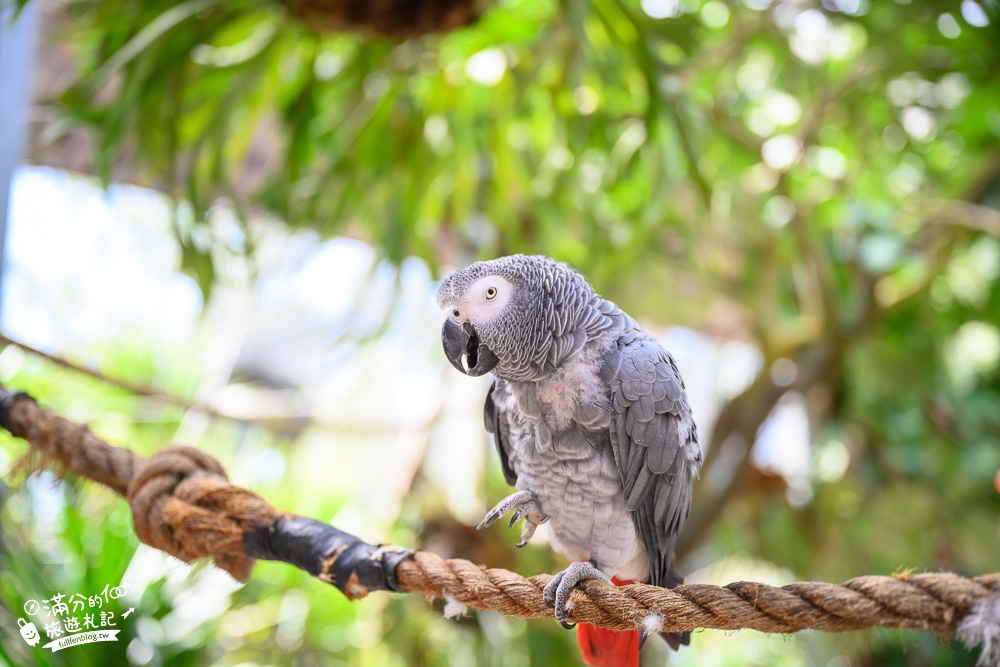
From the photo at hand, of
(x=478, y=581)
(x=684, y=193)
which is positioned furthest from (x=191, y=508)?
(x=684, y=193)

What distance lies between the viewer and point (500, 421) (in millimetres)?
840

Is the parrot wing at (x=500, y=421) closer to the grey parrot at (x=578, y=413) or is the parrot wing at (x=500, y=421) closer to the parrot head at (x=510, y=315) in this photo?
the grey parrot at (x=578, y=413)

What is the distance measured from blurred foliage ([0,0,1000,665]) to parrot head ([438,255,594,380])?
0.92 m

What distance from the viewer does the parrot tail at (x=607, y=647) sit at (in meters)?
0.76

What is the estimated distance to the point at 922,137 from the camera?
2422 millimetres

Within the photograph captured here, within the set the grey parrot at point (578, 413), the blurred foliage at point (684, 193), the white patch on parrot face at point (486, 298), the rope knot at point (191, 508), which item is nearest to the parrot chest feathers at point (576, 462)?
the grey parrot at point (578, 413)

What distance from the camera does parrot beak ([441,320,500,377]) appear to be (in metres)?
0.67

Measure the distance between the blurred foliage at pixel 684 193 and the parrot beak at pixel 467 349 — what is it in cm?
92

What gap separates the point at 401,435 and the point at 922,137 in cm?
212

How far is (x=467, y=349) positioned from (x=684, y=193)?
164 centimetres

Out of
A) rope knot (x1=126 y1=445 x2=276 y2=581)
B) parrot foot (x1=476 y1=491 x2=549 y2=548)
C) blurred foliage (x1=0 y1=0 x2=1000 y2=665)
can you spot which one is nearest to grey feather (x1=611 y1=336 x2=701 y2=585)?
parrot foot (x1=476 y1=491 x2=549 y2=548)

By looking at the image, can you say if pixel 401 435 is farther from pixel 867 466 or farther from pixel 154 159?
pixel 867 466

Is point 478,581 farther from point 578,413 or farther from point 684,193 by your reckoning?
point 684,193

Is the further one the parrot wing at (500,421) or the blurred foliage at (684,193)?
the blurred foliage at (684,193)
